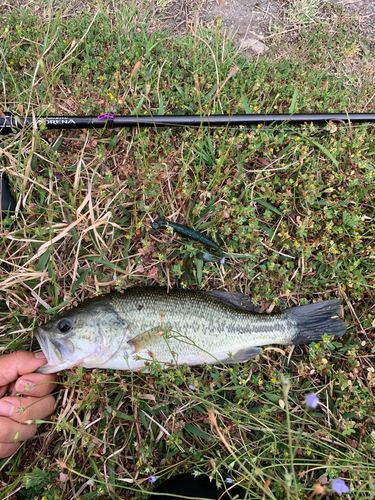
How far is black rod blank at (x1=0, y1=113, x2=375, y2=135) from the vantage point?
3.28m

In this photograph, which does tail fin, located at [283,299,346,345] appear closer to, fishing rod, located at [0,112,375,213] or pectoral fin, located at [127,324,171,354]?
pectoral fin, located at [127,324,171,354]

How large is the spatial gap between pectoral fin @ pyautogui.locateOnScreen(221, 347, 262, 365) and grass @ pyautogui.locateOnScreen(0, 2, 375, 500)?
0.54 feet

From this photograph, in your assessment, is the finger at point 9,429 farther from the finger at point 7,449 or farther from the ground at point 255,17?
the ground at point 255,17

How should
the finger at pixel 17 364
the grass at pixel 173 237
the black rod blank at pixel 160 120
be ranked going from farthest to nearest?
the black rod blank at pixel 160 120
the grass at pixel 173 237
the finger at pixel 17 364

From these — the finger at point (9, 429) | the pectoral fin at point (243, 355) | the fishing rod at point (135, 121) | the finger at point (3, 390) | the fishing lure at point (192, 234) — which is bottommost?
the finger at point (3, 390)

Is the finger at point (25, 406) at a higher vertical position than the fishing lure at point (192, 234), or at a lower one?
lower

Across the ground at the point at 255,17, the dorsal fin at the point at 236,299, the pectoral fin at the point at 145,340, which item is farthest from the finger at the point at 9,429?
the ground at the point at 255,17

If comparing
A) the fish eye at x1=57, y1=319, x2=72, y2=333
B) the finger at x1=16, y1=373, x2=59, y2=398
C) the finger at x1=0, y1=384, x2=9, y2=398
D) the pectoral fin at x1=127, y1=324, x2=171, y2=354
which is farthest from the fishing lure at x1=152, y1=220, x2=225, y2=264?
the finger at x1=0, y1=384, x2=9, y2=398

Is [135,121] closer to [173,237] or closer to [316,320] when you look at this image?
[173,237]

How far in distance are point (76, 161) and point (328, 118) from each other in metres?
2.80

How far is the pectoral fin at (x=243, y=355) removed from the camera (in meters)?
3.20

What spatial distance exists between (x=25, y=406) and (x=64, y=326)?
83 centimetres

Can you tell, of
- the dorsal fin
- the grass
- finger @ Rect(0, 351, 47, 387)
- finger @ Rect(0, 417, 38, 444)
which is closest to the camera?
finger @ Rect(0, 417, 38, 444)

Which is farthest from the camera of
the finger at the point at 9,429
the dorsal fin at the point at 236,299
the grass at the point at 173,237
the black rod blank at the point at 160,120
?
the dorsal fin at the point at 236,299
